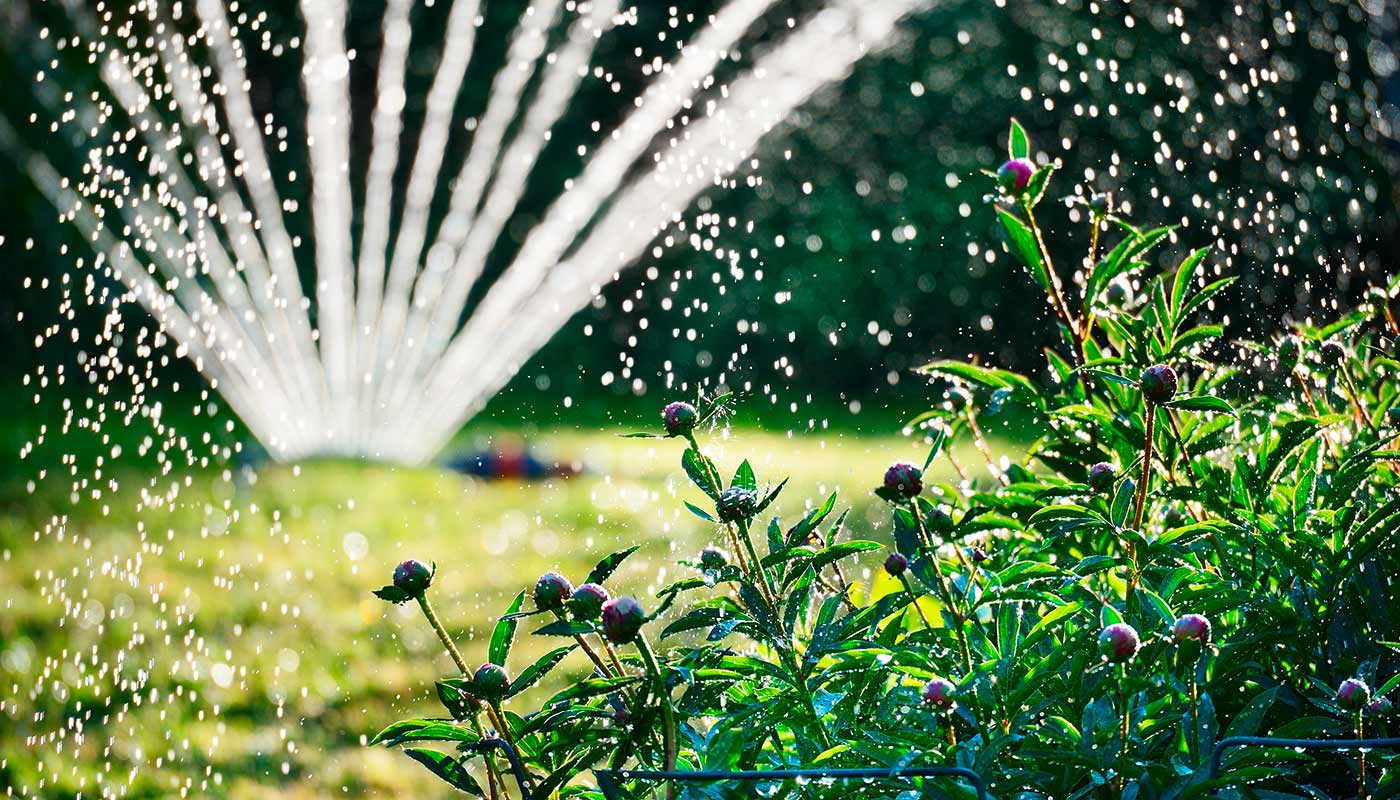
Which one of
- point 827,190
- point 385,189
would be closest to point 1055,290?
point 827,190

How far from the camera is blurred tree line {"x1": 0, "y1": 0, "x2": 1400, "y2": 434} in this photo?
608 centimetres

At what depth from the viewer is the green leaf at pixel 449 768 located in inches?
35.5

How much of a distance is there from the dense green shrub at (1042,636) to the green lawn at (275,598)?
26cm

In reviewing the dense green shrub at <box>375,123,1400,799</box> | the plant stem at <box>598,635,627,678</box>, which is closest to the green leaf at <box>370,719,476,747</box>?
the dense green shrub at <box>375,123,1400,799</box>

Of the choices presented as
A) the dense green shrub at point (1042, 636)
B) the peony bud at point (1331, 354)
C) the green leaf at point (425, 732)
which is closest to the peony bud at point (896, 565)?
the dense green shrub at point (1042, 636)

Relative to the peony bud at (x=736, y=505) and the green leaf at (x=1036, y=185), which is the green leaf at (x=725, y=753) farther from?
the green leaf at (x=1036, y=185)

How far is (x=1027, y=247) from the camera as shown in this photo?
1089 mm

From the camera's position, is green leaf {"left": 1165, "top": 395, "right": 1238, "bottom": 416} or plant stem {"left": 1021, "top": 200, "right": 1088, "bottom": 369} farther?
plant stem {"left": 1021, "top": 200, "right": 1088, "bottom": 369}

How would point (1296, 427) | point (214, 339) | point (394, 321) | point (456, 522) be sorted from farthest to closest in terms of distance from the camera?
point (394, 321)
point (214, 339)
point (456, 522)
point (1296, 427)

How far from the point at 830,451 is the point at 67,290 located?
204 inches

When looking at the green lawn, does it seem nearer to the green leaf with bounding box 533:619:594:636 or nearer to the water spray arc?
the green leaf with bounding box 533:619:594:636

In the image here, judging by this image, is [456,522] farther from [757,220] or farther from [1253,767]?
[1253,767]

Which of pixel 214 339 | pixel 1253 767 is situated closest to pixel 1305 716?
pixel 1253 767

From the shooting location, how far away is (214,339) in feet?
28.9
